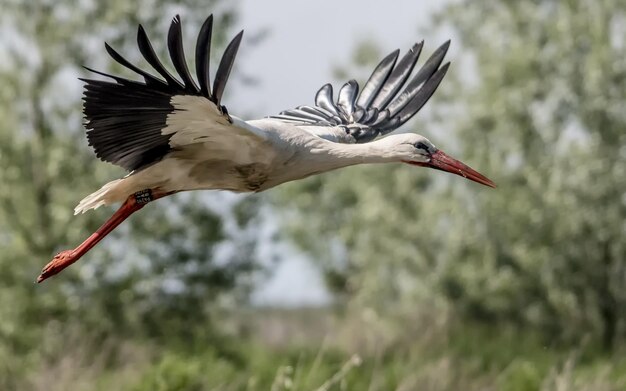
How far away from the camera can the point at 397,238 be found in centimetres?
1973

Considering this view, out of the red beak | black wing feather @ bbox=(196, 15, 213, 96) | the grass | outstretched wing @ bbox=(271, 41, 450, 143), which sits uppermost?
black wing feather @ bbox=(196, 15, 213, 96)

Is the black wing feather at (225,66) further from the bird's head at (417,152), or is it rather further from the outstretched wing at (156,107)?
the bird's head at (417,152)

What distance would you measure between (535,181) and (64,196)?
6.38 metres

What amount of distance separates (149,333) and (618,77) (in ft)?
23.3

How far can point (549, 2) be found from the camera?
18.0 metres

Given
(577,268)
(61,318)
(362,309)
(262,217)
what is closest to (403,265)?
(362,309)

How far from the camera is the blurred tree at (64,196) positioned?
14.8 m

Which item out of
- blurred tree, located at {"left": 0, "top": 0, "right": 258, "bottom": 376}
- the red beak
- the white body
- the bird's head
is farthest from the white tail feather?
blurred tree, located at {"left": 0, "top": 0, "right": 258, "bottom": 376}

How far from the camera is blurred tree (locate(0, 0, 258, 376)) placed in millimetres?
14773

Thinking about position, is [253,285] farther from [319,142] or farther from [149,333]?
[319,142]

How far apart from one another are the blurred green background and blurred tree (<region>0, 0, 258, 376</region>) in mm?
26

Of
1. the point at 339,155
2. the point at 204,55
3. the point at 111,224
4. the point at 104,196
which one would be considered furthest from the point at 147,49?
the point at 111,224

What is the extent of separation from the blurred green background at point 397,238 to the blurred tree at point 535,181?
0.03m

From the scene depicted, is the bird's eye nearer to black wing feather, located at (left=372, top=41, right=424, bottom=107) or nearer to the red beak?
the red beak
